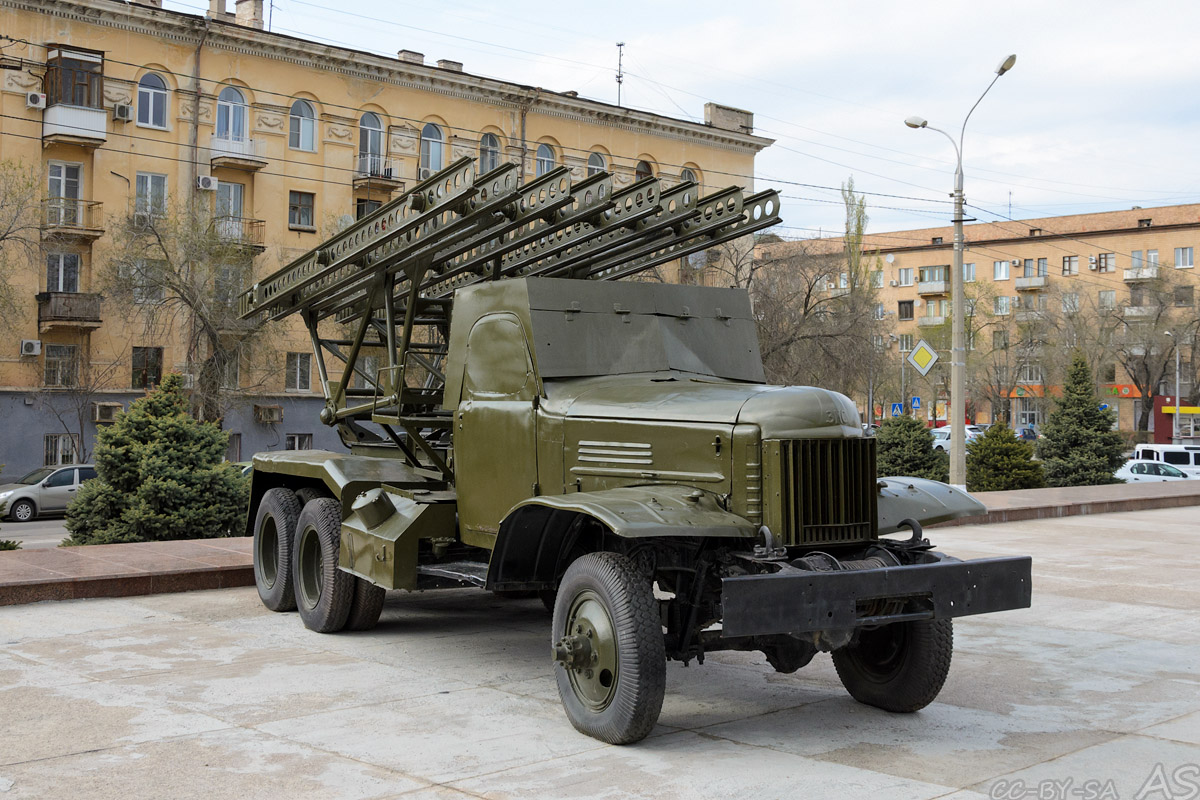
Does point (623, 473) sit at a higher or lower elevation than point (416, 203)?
lower

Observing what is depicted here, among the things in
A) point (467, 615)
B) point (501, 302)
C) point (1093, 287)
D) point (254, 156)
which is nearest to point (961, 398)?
point (467, 615)

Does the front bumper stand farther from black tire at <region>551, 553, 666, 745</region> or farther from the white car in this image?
the white car

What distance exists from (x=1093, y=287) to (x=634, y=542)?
8091 cm

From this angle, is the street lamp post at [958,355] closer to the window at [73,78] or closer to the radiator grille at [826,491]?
the radiator grille at [826,491]

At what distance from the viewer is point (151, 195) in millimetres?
37531

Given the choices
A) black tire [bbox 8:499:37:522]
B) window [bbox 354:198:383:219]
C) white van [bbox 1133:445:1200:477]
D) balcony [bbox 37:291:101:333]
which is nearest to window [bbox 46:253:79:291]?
balcony [bbox 37:291:101:333]

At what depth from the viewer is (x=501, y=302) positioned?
8359mm

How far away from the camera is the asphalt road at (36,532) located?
22.4 meters

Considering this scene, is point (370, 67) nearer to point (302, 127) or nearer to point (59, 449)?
point (302, 127)

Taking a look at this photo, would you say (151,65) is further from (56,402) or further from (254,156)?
(56,402)

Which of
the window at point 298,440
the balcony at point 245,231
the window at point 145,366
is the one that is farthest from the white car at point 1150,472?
the window at point 145,366

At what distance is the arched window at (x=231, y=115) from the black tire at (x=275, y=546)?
31.4m

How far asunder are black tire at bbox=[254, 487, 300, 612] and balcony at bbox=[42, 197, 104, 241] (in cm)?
2837

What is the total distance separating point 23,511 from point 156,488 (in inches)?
640
